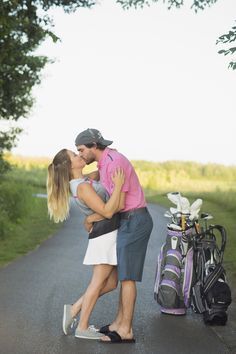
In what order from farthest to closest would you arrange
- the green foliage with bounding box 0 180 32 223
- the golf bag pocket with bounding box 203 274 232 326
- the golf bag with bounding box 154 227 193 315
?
1. the green foliage with bounding box 0 180 32 223
2. the golf bag with bounding box 154 227 193 315
3. the golf bag pocket with bounding box 203 274 232 326

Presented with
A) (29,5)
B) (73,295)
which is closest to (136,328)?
(73,295)

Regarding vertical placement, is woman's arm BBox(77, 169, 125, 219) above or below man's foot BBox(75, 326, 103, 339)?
above

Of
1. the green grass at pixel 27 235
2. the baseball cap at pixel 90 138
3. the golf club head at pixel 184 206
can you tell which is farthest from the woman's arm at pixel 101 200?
the green grass at pixel 27 235

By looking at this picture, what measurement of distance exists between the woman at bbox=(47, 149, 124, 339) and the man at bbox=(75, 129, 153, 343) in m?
0.09

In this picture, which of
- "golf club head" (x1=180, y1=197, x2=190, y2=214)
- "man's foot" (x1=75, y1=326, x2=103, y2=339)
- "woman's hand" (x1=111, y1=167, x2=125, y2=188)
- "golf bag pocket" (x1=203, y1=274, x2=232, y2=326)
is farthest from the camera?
"golf club head" (x1=180, y1=197, x2=190, y2=214)

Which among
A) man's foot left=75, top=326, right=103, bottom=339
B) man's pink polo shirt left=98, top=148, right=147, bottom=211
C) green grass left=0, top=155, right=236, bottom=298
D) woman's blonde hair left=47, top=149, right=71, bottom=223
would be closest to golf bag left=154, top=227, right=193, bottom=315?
man's foot left=75, top=326, right=103, bottom=339

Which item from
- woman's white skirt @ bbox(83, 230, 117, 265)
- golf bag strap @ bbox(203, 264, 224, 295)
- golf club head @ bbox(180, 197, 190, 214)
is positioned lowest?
golf bag strap @ bbox(203, 264, 224, 295)

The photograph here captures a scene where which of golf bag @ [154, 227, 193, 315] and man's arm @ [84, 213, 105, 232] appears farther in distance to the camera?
golf bag @ [154, 227, 193, 315]

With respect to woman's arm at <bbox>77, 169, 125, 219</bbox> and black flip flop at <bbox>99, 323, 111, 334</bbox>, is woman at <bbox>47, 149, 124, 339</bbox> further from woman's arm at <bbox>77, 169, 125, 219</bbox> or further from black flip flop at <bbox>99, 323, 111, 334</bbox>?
black flip flop at <bbox>99, 323, 111, 334</bbox>

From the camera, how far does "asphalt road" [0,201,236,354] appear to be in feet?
23.5

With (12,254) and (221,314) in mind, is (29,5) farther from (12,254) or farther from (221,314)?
(221,314)

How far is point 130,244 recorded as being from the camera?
7.38 m

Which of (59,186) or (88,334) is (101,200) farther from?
(88,334)

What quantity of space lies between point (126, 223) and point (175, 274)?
161 centimetres
